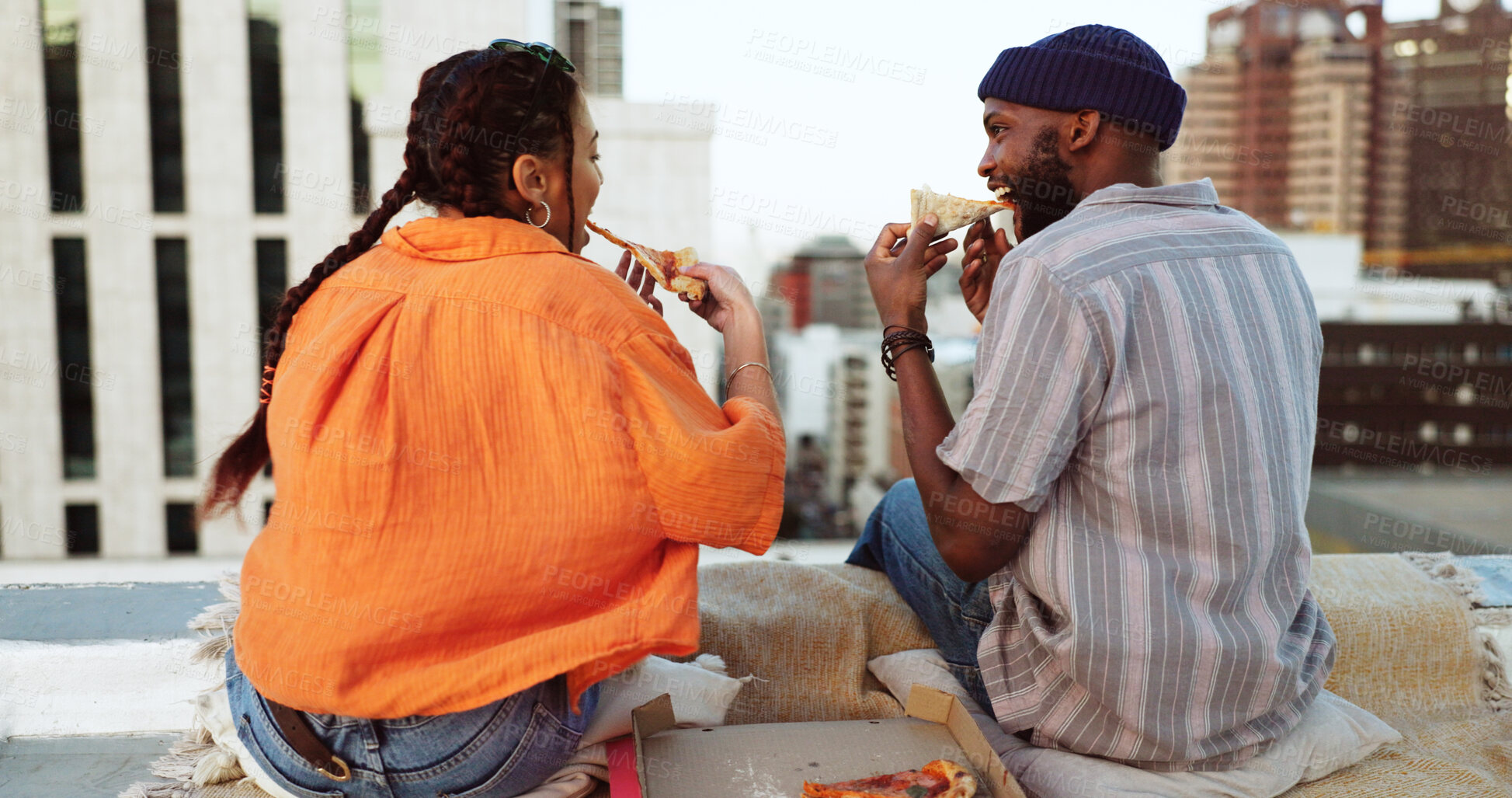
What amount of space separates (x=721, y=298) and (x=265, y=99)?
33692mm

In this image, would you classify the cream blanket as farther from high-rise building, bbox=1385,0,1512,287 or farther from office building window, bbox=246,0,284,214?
high-rise building, bbox=1385,0,1512,287

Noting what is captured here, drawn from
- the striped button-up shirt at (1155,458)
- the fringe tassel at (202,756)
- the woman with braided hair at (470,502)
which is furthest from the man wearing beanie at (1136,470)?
the fringe tassel at (202,756)

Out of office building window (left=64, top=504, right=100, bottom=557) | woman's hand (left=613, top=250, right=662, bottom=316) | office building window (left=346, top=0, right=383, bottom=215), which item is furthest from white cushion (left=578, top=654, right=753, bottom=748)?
office building window (left=64, top=504, right=100, bottom=557)

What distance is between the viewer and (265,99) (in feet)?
101

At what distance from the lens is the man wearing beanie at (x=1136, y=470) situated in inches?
61.2

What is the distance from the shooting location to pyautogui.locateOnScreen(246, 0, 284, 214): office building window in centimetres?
3062

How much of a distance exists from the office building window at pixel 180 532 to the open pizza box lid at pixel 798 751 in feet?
110

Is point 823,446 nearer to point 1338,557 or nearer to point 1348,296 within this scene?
point 1348,296

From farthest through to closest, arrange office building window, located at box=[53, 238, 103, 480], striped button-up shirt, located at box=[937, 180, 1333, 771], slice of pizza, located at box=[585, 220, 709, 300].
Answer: office building window, located at box=[53, 238, 103, 480], slice of pizza, located at box=[585, 220, 709, 300], striped button-up shirt, located at box=[937, 180, 1333, 771]

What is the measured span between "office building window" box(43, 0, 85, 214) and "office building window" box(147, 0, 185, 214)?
2.08 meters

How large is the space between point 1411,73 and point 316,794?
224 ft

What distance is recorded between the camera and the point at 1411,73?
55.5 metres

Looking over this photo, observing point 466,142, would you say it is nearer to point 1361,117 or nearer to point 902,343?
point 902,343

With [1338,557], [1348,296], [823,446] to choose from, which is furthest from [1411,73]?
[1338,557]
